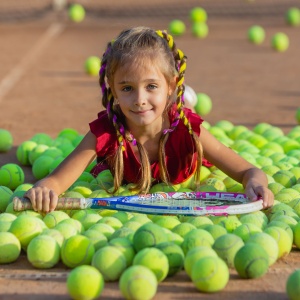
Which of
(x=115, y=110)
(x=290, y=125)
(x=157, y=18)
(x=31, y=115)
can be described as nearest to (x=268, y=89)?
(x=290, y=125)

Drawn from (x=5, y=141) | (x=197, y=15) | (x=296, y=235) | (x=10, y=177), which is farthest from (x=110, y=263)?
(x=197, y=15)

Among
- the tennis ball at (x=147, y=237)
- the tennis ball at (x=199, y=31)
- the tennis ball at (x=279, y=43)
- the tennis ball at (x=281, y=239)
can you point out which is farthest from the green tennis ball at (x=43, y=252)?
the tennis ball at (x=199, y=31)

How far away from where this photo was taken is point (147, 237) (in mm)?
3490

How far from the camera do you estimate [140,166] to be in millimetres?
4625

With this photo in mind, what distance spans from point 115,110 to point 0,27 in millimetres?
8664

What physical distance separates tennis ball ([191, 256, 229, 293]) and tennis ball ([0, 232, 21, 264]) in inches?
34.8

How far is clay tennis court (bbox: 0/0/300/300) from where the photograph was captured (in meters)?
3.46

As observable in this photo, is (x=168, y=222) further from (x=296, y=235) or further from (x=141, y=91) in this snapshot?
(x=141, y=91)

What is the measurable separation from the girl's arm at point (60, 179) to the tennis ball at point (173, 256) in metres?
0.84

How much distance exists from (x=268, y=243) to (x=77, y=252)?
0.85m

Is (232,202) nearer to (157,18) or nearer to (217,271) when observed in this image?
(217,271)

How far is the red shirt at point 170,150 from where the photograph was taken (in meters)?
4.57

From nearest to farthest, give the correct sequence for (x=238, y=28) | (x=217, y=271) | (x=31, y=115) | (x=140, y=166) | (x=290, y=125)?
(x=217, y=271), (x=140, y=166), (x=290, y=125), (x=31, y=115), (x=238, y=28)

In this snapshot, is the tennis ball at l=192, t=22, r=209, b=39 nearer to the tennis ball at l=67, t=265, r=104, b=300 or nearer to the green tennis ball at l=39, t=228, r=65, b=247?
the green tennis ball at l=39, t=228, r=65, b=247
